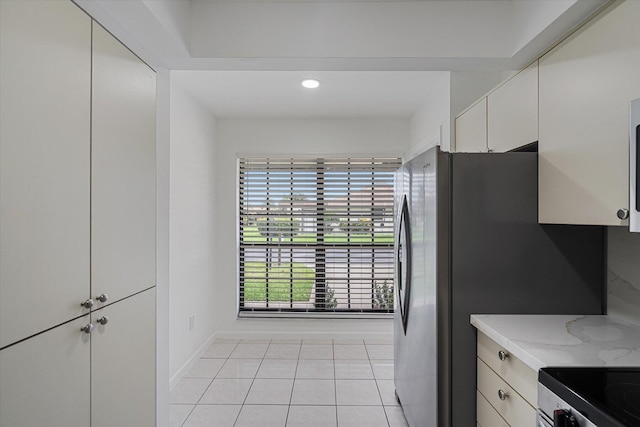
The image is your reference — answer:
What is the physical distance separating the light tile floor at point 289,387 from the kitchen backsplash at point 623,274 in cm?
148

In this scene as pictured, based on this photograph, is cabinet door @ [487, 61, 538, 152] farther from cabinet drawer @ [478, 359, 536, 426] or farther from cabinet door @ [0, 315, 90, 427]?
cabinet door @ [0, 315, 90, 427]

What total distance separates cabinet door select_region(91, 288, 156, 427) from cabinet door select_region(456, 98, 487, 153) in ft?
6.72

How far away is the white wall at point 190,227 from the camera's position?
304 centimetres

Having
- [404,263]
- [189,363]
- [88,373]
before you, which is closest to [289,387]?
[189,363]

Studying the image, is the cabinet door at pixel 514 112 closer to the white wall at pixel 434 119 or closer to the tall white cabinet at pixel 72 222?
the white wall at pixel 434 119

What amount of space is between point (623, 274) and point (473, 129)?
117 cm

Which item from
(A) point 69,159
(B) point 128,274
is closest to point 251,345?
(B) point 128,274

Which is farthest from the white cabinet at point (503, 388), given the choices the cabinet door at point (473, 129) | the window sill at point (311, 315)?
the window sill at point (311, 315)

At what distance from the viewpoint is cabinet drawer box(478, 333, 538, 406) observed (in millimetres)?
1344

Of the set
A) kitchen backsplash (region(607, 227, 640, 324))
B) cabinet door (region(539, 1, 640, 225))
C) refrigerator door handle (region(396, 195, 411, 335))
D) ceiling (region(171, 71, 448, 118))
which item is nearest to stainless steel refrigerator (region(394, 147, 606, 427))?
kitchen backsplash (region(607, 227, 640, 324))

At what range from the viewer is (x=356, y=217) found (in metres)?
4.24

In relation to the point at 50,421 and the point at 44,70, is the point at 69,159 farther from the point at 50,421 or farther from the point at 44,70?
the point at 50,421

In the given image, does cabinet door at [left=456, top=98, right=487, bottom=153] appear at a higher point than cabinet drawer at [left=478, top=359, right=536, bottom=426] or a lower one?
higher

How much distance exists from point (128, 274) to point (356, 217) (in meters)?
2.98
